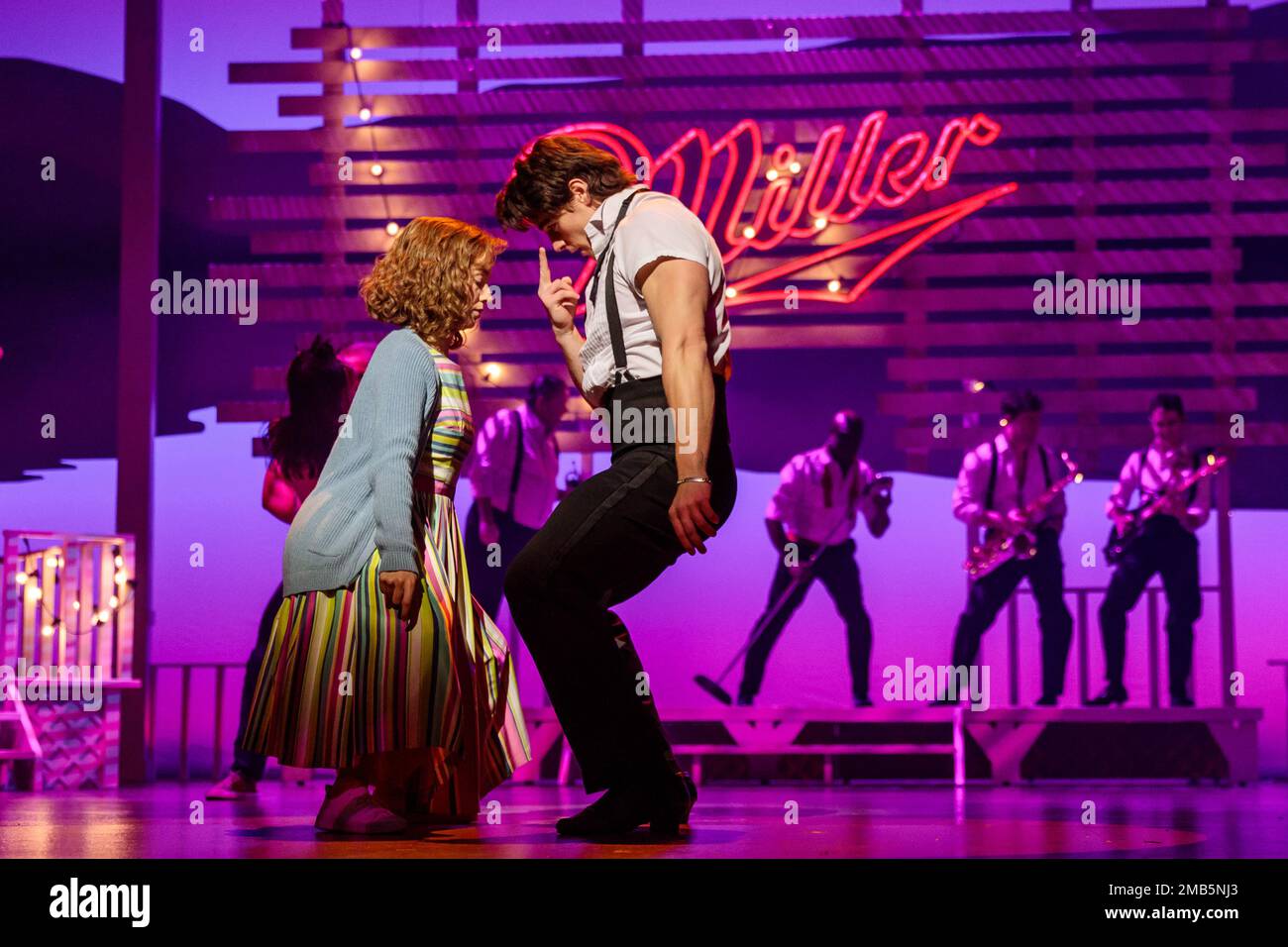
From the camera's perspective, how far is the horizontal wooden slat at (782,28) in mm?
7641

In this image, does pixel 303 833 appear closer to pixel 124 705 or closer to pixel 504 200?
pixel 504 200

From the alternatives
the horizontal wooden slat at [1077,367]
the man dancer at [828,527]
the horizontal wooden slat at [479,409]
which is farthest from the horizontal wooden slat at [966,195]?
the man dancer at [828,527]

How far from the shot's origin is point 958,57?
25.2 ft

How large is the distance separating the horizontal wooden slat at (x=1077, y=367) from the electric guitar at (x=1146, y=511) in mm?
480

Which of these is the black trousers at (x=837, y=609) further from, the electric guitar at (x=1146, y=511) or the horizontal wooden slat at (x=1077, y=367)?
the electric guitar at (x=1146, y=511)

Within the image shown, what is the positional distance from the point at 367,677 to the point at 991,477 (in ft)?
15.5

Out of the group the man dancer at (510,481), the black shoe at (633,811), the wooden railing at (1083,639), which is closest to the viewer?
the black shoe at (633,811)

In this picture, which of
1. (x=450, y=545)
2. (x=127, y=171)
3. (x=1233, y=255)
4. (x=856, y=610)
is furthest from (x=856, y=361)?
(x=450, y=545)

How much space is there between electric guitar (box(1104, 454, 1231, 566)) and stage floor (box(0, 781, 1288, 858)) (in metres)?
1.61

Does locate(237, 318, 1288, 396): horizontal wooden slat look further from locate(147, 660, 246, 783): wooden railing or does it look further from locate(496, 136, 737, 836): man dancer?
locate(496, 136, 737, 836): man dancer

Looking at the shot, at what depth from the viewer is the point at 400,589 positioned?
295cm

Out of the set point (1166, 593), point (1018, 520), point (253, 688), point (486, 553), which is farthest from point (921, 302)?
point (253, 688)

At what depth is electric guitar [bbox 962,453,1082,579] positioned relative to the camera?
708 centimetres

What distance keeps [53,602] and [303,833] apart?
3.75 meters
